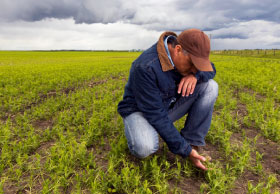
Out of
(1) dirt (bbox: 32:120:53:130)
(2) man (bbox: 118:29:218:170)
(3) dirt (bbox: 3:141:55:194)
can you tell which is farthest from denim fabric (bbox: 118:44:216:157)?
(1) dirt (bbox: 32:120:53:130)

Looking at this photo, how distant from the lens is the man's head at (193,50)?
2037 millimetres

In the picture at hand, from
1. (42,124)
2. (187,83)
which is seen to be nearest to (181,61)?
(187,83)

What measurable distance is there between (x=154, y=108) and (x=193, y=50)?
29.1 inches

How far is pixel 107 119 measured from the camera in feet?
13.3

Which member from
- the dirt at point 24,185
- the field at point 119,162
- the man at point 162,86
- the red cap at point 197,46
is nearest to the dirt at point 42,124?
the field at point 119,162

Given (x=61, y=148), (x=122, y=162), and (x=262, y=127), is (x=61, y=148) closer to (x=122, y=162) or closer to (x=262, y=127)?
(x=122, y=162)

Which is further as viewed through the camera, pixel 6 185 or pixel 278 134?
pixel 278 134

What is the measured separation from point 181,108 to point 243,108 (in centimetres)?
282

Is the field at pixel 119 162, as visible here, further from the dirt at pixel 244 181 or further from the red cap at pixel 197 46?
the red cap at pixel 197 46

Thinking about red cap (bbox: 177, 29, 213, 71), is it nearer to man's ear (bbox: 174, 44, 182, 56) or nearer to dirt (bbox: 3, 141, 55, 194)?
man's ear (bbox: 174, 44, 182, 56)

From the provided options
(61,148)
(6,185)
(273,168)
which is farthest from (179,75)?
(6,185)

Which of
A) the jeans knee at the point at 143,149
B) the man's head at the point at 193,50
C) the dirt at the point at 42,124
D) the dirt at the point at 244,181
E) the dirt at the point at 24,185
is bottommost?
the dirt at the point at 244,181

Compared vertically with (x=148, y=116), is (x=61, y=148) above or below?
below

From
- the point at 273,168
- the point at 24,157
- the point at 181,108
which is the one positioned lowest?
the point at 273,168
